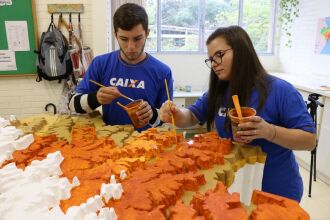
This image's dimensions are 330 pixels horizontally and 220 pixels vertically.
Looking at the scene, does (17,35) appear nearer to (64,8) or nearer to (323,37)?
(64,8)

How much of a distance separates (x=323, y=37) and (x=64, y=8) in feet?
10.2

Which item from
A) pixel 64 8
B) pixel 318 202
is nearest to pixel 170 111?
pixel 318 202

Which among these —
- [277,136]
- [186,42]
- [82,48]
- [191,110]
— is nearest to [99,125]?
[191,110]

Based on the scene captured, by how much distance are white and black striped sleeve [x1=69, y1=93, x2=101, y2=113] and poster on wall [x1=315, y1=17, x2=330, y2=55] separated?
317cm

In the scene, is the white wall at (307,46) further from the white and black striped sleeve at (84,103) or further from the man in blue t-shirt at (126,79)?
the white and black striped sleeve at (84,103)

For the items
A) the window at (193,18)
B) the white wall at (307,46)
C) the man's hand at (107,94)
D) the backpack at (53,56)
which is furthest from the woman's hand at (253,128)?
the window at (193,18)

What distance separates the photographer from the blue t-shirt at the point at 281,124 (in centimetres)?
123

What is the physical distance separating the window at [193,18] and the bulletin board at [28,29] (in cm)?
181

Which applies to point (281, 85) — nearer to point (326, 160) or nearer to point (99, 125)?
point (99, 125)

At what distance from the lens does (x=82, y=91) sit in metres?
1.88

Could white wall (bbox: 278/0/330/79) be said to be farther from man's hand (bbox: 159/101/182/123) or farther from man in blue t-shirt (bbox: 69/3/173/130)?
man's hand (bbox: 159/101/182/123)

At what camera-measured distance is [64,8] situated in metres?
3.10

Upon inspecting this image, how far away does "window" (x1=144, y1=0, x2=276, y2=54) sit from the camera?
4469 millimetres

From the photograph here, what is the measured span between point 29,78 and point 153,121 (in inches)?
83.9
